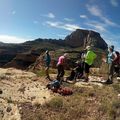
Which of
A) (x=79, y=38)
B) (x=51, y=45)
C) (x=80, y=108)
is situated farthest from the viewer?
(x=79, y=38)

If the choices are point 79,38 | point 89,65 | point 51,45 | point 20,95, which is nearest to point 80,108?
point 20,95

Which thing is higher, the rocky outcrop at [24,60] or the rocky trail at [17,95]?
the rocky outcrop at [24,60]

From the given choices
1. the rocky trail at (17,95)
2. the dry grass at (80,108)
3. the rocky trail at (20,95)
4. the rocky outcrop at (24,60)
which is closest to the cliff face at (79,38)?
the rocky outcrop at (24,60)

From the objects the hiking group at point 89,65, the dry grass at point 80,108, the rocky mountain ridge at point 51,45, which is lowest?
the dry grass at point 80,108

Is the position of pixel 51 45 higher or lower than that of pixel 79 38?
lower

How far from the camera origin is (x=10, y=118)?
11531 millimetres

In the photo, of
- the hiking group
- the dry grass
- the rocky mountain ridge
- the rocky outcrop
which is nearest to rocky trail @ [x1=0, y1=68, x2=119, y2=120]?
the dry grass

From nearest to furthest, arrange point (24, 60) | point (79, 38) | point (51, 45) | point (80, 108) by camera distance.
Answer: point (80, 108) → point (24, 60) → point (51, 45) → point (79, 38)

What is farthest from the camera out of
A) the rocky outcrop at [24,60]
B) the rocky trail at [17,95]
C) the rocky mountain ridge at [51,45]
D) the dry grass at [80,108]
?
the rocky mountain ridge at [51,45]

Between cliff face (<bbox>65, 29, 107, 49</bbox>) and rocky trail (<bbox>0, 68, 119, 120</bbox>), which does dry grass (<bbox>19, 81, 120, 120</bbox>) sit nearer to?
rocky trail (<bbox>0, 68, 119, 120</bbox>)

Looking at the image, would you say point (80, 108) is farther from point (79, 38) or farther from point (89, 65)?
point (79, 38)

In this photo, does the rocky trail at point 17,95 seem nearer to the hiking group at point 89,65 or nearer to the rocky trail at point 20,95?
the rocky trail at point 20,95

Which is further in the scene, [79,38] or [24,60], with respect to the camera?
[79,38]

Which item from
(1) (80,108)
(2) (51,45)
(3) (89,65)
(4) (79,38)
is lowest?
(1) (80,108)
